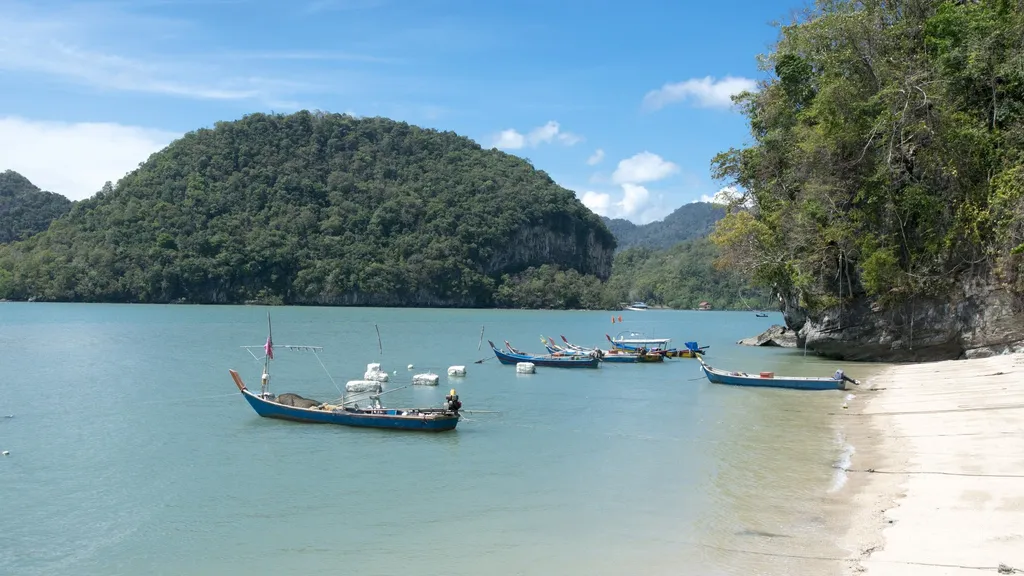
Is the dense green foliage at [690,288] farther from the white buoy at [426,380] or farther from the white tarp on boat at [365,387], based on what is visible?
the white tarp on boat at [365,387]

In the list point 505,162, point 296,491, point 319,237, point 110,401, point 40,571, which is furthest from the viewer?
point 505,162

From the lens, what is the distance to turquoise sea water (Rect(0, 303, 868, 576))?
36.2 ft

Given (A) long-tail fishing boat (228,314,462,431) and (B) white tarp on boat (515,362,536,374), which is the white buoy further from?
(A) long-tail fishing boat (228,314,462,431)

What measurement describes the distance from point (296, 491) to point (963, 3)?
115ft

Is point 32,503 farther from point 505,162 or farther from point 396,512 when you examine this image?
point 505,162

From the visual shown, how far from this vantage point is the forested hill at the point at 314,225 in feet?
384

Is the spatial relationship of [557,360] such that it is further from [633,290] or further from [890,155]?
[633,290]

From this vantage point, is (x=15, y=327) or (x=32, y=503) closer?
(x=32, y=503)

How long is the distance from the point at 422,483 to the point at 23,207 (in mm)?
154239

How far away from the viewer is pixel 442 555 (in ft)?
36.3

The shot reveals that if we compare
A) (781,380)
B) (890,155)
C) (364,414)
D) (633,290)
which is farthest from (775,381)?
(633,290)

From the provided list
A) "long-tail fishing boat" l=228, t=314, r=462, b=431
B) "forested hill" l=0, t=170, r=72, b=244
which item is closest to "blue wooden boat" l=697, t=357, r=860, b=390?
"long-tail fishing boat" l=228, t=314, r=462, b=431

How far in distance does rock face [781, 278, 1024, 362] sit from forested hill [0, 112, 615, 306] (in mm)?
100203

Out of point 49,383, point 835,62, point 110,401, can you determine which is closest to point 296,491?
point 110,401
